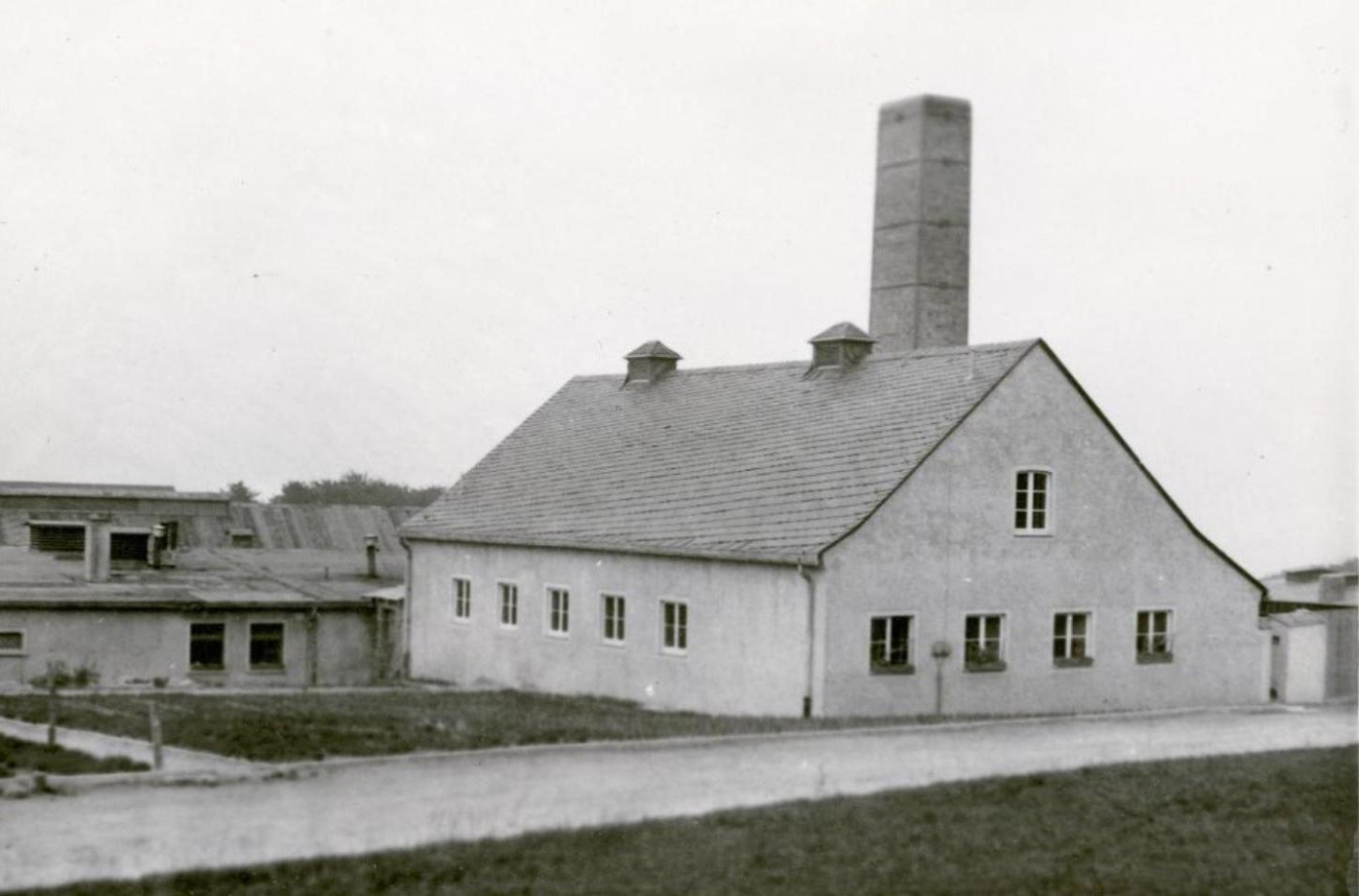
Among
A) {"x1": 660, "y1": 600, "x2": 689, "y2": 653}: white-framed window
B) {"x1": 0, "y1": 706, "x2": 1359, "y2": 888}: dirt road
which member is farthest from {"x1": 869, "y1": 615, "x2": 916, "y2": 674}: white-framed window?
{"x1": 0, "y1": 706, "x2": 1359, "y2": 888}: dirt road

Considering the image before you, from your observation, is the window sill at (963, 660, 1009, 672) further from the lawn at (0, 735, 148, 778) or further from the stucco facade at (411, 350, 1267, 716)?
the lawn at (0, 735, 148, 778)

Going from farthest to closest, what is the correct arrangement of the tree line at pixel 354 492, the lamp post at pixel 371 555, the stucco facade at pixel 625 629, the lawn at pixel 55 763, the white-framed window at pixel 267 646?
the tree line at pixel 354 492
the lamp post at pixel 371 555
the white-framed window at pixel 267 646
the stucco facade at pixel 625 629
the lawn at pixel 55 763

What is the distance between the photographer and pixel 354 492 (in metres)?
103

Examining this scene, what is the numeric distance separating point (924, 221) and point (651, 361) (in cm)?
693

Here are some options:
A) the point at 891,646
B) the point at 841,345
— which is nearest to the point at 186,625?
the point at 841,345

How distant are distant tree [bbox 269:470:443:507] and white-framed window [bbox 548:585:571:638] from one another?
68.4m

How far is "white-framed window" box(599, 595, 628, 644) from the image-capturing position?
29516mm

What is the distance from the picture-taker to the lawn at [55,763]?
52.7 ft

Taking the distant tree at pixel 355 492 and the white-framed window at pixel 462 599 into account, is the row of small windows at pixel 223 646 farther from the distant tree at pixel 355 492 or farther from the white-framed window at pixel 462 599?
the distant tree at pixel 355 492

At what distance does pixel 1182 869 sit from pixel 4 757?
11.7 meters

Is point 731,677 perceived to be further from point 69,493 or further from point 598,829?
point 69,493

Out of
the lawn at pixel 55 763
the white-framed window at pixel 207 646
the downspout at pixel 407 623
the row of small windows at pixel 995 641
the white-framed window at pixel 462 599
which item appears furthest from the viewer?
the downspout at pixel 407 623

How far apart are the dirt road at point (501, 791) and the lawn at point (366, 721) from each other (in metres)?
1.53

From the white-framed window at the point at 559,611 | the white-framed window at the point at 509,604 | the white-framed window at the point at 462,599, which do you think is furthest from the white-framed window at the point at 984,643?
the white-framed window at the point at 462,599
